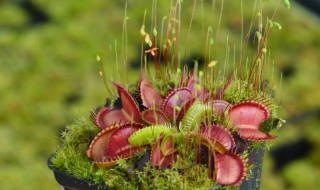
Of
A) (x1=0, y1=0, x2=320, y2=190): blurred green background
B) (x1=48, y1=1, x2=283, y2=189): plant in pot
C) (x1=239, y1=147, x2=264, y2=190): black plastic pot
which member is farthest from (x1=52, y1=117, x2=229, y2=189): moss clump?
(x1=0, y1=0, x2=320, y2=190): blurred green background

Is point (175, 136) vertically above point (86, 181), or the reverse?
point (175, 136)

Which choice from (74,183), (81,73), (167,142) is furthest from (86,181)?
(81,73)

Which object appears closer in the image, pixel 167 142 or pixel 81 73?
pixel 167 142

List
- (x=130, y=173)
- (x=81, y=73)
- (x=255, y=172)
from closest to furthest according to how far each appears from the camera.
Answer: (x=130, y=173) < (x=255, y=172) < (x=81, y=73)

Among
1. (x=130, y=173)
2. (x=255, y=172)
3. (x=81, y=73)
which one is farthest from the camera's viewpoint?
(x=81, y=73)

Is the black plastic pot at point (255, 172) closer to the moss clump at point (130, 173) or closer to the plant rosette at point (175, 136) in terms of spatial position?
the plant rosette at point (175, 136)

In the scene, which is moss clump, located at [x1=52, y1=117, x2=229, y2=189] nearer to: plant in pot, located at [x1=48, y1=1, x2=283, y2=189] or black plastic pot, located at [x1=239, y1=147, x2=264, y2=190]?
plant in pot, located at [x1=48, y1=1, x2=283, y2=189]

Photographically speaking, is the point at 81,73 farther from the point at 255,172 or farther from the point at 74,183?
the point at 74,183

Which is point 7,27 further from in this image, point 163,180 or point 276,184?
point 163,180

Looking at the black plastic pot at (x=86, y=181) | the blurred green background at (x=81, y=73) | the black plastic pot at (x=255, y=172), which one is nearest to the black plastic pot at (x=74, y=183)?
the black plastic pot at (x=86, y=181)
